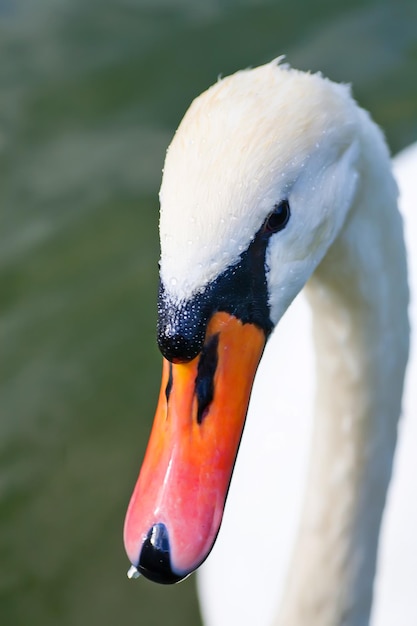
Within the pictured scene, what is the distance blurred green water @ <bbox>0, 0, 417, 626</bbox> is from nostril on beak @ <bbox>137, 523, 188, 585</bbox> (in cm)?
190

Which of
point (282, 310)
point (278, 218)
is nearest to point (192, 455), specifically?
point (282, 310)

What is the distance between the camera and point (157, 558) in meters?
1.98

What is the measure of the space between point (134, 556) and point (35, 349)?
265cm

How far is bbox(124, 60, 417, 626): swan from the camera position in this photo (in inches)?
77.9

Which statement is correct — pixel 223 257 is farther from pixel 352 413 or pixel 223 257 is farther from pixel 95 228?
pixel 95 228

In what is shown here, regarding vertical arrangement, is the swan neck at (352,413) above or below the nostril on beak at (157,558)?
above

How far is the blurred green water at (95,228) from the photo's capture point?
13.2 feet

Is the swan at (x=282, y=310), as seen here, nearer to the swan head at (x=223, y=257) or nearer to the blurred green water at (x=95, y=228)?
the swan head at (x=223, y=257)

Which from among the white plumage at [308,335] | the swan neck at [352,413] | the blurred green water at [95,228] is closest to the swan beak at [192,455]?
the white plumage at [308,335]

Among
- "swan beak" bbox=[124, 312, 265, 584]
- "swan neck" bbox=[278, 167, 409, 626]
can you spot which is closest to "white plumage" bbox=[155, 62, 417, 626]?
"swan neck" bbox=[278, 167, 409, 626]

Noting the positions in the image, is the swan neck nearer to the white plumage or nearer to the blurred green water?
the white plumage

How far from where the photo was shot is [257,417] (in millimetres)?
→ 3967

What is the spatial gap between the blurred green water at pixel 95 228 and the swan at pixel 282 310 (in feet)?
4.02

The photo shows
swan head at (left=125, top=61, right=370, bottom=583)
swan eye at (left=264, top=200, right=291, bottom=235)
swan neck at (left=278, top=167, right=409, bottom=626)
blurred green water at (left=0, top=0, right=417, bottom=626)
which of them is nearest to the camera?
swan head at (left=125, top=61, right=370, bottom=583)
